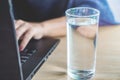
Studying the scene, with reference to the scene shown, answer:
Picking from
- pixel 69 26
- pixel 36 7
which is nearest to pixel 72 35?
pixel 69 26

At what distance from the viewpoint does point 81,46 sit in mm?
697

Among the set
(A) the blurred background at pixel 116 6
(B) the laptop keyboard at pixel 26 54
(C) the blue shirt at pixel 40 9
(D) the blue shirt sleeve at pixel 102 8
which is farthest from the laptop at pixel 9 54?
(A) the blurred background at pixel 116 6

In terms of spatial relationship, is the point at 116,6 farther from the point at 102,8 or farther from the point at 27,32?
the point at 27,32

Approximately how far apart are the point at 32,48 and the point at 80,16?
22cm

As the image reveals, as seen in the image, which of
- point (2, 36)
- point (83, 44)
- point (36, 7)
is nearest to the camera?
point (2, 36)

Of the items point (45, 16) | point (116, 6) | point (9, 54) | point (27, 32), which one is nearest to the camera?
point (9, 54)

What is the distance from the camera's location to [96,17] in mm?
705

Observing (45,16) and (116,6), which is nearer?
(45,16)

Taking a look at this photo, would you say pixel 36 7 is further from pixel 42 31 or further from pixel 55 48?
pixel 55 48

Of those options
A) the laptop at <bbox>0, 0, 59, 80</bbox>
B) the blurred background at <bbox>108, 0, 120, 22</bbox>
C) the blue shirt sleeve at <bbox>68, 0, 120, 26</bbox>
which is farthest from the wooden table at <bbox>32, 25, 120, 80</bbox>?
the blurred background at <bbox>108, 0, 120, 22</bbox>

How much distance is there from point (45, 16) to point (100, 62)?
0.69 m

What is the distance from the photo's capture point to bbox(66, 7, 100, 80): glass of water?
699 mm

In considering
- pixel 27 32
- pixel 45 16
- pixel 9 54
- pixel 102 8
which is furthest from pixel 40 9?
pixel 9 54

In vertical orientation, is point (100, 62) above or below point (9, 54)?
below
